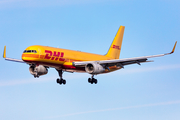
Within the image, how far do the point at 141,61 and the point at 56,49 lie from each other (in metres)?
14.6

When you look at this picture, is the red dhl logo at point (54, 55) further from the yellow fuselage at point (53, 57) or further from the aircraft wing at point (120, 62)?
the aircraft wing at point (120, 62)

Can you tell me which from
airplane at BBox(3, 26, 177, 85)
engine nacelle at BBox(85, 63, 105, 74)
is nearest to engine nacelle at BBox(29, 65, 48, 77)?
airplane at BBox(3, 26, 177, 85)

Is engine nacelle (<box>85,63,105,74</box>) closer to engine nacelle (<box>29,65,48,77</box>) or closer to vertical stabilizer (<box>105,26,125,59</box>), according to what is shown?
engine nacelle (<box>29,65,48,77</box>)

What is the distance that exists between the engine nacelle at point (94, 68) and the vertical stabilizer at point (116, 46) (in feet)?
42.8

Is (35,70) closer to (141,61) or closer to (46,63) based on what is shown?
(46,63)

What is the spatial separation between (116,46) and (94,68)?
58.1 ft

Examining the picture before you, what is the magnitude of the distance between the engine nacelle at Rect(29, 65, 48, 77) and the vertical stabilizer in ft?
54.0

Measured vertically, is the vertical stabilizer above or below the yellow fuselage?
above

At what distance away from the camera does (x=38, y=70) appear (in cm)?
6956

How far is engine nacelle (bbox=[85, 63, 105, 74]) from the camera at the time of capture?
68500 millimetres

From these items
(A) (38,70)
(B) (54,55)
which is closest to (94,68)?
(B) (54,55)

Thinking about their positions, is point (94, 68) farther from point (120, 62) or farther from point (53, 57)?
point (53, 57)

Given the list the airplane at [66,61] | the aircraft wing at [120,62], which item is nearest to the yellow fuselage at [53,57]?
the airplane at [66,61]

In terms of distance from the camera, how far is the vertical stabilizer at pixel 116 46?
272ft
